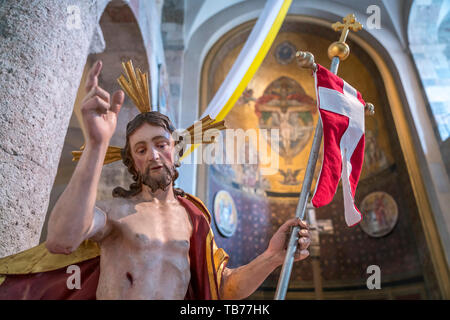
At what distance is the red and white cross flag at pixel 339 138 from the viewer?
1.54 metres

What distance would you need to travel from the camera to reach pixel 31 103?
1.45 metres

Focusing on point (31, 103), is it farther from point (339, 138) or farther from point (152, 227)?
point (339, 138)

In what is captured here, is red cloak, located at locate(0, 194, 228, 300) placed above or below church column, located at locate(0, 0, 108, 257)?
below

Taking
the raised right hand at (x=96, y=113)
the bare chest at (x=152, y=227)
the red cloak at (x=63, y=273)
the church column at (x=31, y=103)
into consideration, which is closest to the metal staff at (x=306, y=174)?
the red cloak at (x=63, y=273)

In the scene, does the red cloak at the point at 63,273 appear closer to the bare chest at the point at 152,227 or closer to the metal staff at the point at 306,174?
the bare chest at the point at 152,227

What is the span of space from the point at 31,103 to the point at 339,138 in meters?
1.44

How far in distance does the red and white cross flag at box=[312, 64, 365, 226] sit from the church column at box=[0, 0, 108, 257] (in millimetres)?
1235

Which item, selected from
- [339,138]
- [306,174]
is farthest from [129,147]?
[339,138]

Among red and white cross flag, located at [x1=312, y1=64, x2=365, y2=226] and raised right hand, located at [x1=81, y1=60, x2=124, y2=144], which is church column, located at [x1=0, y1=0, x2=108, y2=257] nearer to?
raised right hand, located at [x1=81, y1=60, x2=124, y2=144]

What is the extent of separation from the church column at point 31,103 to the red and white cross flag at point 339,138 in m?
1.24

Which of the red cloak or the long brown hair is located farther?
the long brown hair

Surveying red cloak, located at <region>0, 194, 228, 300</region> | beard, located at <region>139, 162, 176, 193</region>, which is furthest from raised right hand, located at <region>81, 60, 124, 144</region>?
red cloak, located at <region>0, 194, 228, 300</region>

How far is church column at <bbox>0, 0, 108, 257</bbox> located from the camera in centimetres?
132
